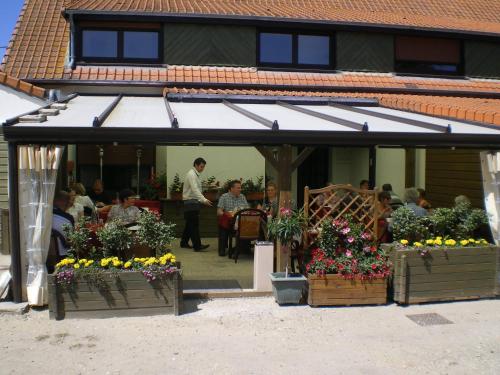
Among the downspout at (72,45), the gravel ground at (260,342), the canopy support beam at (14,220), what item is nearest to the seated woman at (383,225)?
the gravel ground at (260,342)

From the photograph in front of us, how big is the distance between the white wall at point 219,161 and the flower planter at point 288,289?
19.2ft

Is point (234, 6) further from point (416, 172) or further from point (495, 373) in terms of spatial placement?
point (495, 373)

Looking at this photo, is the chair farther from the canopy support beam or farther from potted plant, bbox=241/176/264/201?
the canopy support beam

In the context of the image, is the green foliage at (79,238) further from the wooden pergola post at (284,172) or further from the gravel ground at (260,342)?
the wooden pergola post at (284,172)

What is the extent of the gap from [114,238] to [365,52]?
27.4ft

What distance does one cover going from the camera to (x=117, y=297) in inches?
230

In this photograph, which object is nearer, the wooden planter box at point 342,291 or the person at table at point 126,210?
the wooden planter box at point 342,291

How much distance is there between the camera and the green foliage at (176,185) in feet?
36.9

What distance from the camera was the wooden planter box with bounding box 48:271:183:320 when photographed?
573cm

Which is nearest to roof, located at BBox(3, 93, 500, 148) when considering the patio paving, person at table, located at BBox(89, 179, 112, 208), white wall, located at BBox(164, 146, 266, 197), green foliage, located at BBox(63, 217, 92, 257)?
green foliage, located at BBox(63, 217, 92, 257)

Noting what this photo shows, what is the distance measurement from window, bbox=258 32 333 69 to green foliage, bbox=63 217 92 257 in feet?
22.8

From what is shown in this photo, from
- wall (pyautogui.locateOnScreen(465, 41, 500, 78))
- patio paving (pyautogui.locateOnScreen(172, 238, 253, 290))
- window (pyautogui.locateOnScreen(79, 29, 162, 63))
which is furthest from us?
wall (pyautogui.locateOnScreen(465, 41, 500, 78))

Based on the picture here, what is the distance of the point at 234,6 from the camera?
12.9m

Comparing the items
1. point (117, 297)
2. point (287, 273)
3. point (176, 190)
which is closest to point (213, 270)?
point (287, 273)
